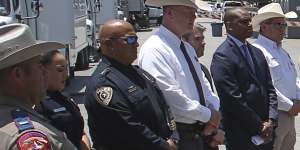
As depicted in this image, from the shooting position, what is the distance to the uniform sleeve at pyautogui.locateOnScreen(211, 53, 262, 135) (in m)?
4.32

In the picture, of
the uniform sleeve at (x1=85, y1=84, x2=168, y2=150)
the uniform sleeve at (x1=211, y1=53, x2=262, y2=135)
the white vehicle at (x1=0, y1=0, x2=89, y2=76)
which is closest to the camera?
the uniform sleeve at (x1=85, y1=84, x2=168, y2=150)

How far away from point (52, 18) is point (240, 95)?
8280 millimetres

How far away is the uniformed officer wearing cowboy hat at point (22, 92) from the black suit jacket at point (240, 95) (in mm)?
2353

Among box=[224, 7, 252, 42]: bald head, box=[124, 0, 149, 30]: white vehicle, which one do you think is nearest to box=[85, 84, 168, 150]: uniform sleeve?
box=[224, 7, 252, 42]: bald head

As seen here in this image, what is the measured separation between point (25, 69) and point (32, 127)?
273mm

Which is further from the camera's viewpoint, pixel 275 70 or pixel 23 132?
pixel 275 70

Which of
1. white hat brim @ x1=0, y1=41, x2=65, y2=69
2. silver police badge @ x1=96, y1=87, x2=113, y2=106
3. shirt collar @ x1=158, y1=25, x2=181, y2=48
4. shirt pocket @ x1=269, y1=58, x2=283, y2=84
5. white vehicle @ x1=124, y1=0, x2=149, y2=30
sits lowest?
white vehicle @ x1=124, y1=0, x2=149, y2=30

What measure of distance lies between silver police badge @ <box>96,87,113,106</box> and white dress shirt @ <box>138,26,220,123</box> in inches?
22.0

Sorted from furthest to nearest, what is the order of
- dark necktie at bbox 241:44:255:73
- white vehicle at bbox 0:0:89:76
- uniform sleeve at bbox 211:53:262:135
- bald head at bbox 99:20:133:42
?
1. white vehicle at bbox 0:0:89:76
2. dark necktie at bbox 241:44:255:73
3. uniform sleeve at bbox 211:53:262:135
4. bald head at bbox 99:20:133:42

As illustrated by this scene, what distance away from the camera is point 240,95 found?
4.33 metres

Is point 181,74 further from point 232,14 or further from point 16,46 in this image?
point 16,46

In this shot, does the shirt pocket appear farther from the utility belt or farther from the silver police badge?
the silver police badge

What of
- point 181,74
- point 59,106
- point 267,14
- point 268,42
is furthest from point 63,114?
point 267,14

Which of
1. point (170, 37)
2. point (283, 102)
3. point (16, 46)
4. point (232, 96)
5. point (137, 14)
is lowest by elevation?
point (137, 14)
